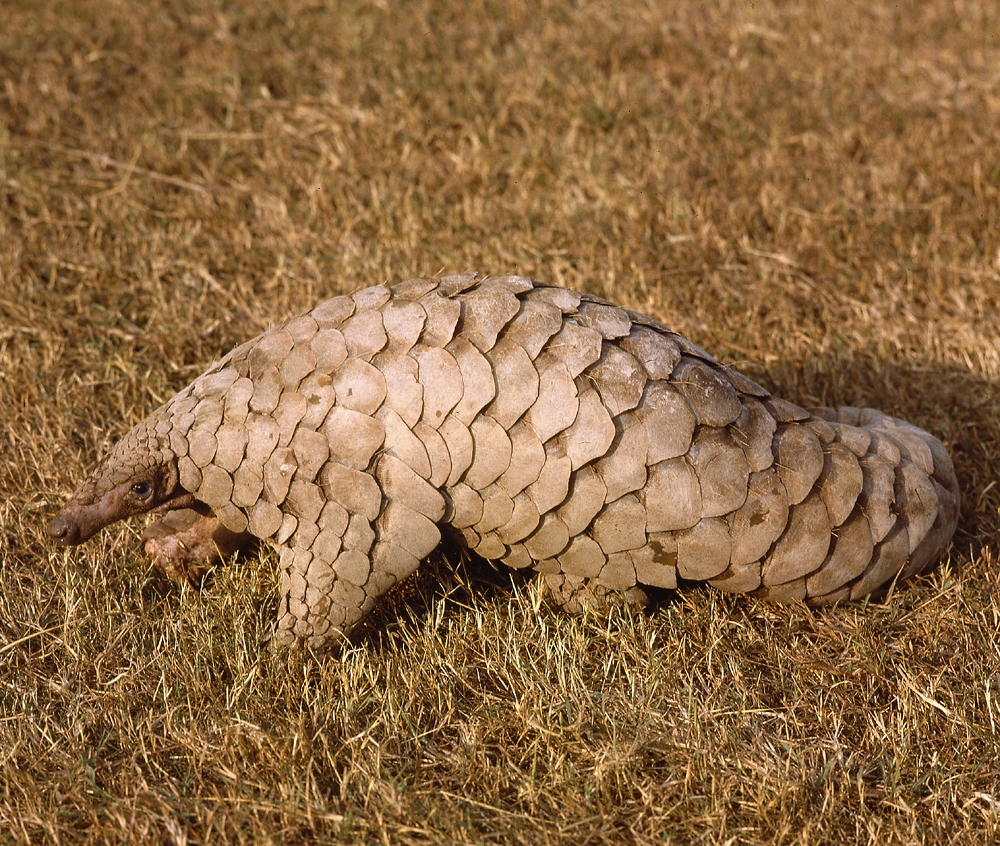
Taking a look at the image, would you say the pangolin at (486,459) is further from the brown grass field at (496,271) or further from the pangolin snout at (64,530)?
the brown grass field at (496,271)

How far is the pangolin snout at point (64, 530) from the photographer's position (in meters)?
3.04

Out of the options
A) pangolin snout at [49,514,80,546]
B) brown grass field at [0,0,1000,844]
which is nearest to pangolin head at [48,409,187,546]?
pangolin snout at [49,514,80,546]

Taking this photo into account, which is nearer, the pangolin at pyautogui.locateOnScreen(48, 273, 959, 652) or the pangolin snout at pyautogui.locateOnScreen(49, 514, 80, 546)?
the pangolin at pyautogui.locateOnScreen(48, 273, 959, 652)

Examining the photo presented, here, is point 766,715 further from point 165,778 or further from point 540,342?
point 165,778

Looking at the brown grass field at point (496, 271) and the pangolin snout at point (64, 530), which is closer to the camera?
the brown grass field at point (496, 271)

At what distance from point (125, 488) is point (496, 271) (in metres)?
2.28

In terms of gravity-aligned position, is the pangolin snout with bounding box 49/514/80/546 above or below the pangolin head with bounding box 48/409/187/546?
below

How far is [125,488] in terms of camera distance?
3039mm

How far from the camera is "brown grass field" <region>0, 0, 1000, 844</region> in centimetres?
281

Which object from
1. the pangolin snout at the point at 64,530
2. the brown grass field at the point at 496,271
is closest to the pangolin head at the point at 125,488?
the pangolin snout at the point at 64,530

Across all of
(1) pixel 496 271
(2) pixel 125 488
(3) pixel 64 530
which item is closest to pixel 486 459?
(2) pixel 125 488

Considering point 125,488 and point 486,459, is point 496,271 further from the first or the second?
point 125,488

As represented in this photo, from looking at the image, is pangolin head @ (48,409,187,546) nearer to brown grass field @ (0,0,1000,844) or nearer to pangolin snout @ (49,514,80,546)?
pangolin snout @ (49,514,80,546)

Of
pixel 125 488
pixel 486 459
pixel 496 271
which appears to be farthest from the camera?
pixel 496 271
